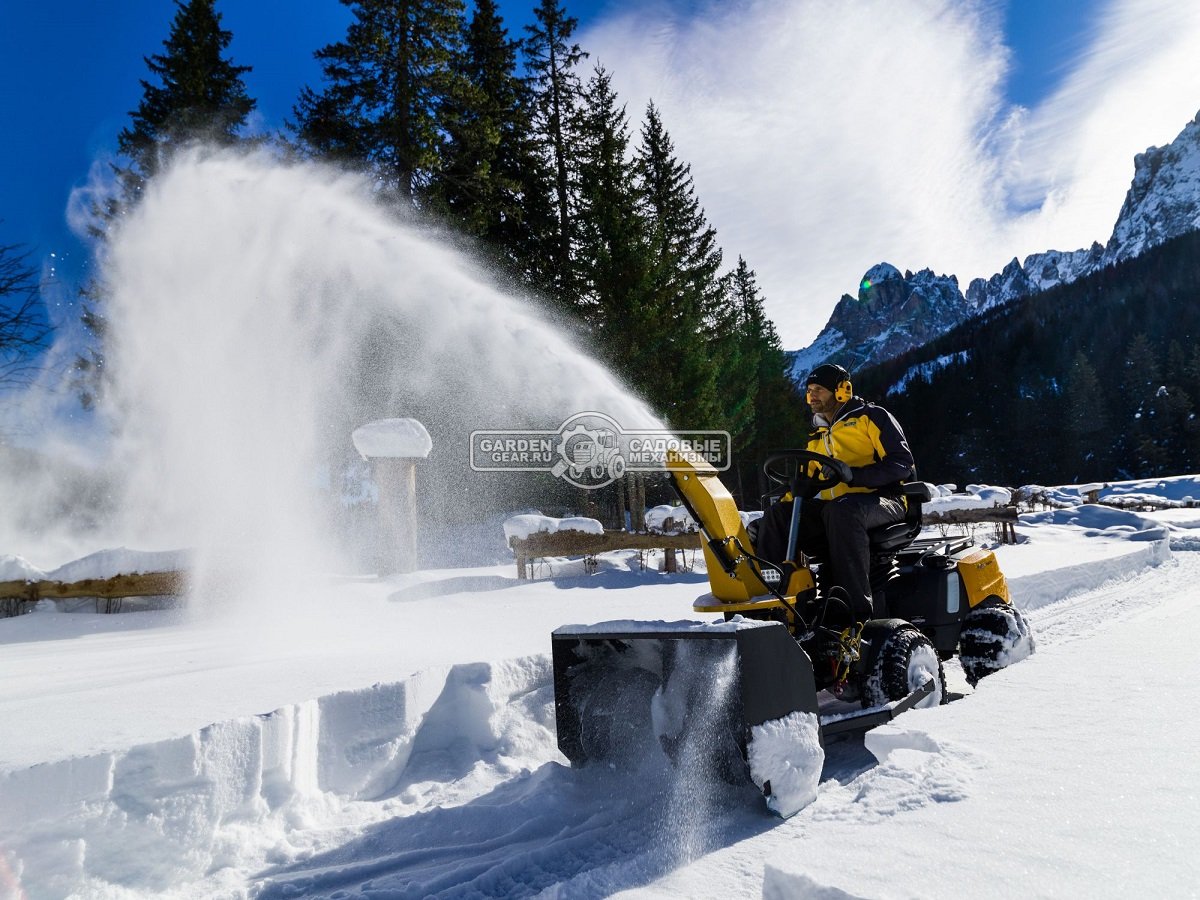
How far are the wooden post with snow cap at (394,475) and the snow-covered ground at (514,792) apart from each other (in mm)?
4956

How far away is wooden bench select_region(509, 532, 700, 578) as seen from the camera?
1027cm

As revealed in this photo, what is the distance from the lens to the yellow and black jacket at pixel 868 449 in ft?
12.5

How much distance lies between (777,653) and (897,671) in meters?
0.98

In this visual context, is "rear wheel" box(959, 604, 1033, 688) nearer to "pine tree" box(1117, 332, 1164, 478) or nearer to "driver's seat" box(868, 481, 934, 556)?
"driver's seat" box(868, 481, 934, 556)

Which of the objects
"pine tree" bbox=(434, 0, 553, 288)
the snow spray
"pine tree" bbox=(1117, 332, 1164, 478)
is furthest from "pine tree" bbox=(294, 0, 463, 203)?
"pine tree" bbox=(1117, 332, 1164, 478)

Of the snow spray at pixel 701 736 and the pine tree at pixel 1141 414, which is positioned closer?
the snow spray at pixel 701 736

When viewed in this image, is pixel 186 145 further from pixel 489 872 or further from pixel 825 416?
pixel 489 872

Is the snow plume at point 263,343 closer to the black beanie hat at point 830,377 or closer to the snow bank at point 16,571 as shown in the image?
the snow bank at point 16,571

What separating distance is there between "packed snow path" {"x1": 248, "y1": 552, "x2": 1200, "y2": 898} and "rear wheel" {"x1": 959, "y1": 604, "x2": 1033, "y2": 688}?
0.48m

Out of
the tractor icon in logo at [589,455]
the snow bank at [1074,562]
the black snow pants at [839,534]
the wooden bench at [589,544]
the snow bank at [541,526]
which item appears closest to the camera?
the black snow pants at [839,534]

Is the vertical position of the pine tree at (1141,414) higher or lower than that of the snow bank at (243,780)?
higher

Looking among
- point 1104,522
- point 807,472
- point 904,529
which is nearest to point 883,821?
point 807,472

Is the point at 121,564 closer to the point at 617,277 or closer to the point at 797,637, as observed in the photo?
the point at 797,637

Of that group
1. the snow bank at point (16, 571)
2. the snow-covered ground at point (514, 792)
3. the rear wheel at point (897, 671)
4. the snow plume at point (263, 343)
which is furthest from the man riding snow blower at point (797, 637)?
the snow bank at point (16, 571)
